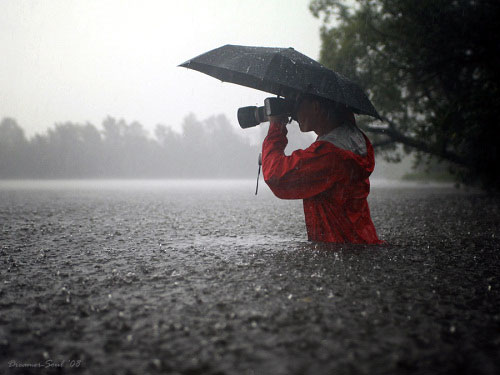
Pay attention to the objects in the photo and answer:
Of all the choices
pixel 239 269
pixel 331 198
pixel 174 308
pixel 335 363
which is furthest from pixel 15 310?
pixel 331 198

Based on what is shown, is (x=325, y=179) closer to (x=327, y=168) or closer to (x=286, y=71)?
(x=327, y=168)

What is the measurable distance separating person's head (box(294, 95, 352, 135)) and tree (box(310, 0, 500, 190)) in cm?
787

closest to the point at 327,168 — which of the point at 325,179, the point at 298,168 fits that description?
the point at 325,179

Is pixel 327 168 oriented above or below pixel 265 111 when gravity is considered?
below

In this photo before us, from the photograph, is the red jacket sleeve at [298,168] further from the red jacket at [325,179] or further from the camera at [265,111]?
the camera at [265,111]

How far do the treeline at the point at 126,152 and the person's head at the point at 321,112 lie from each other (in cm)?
4999

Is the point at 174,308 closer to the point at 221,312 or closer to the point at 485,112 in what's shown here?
the point at 221,312

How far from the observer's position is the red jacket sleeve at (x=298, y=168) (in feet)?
11.7

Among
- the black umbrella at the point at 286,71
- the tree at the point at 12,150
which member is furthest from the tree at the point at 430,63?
the tree at the point at 12,150

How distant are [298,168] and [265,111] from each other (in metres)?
0.68

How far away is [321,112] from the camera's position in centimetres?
385

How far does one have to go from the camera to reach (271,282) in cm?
278

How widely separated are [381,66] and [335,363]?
13.3 m

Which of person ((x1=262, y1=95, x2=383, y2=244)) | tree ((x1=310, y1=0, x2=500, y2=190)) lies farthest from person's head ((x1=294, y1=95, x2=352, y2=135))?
tree ((x1=310, y1=0, x2=500, y2=190))
